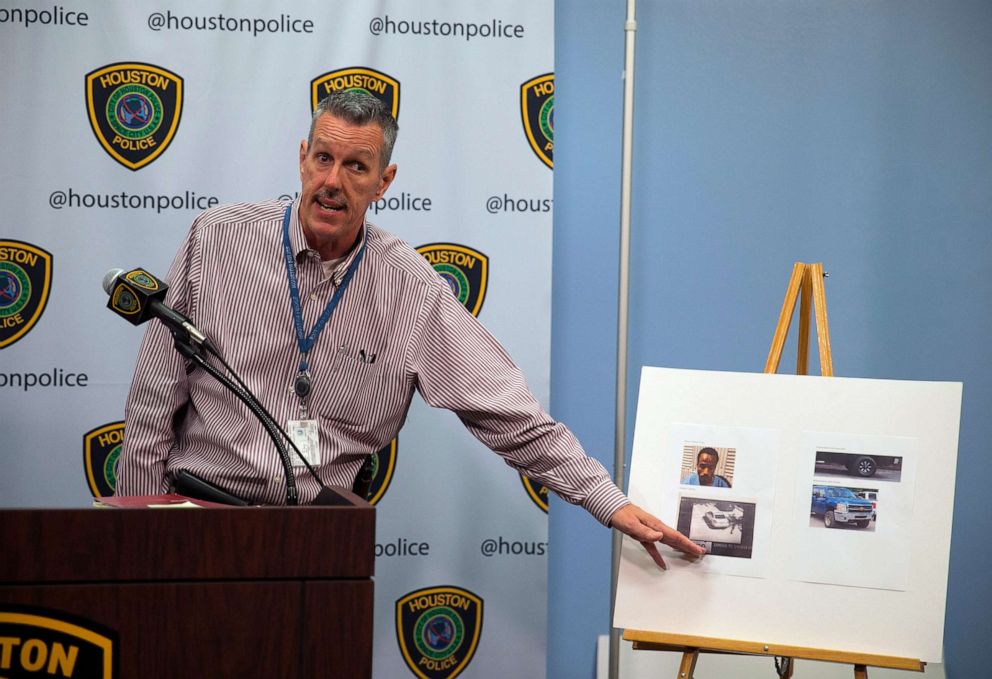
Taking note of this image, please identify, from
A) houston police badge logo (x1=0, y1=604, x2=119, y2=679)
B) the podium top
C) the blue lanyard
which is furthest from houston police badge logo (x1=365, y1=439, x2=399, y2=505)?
houston police badge logo (x1=0, y1=604, x2=119, y2=679)

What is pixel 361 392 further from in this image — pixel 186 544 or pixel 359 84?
pixel 359 84

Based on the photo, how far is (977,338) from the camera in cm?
336

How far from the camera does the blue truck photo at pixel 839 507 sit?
2213 millimetres

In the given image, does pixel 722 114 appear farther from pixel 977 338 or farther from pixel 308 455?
pixel 308 455

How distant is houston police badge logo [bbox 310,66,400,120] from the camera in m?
3.18

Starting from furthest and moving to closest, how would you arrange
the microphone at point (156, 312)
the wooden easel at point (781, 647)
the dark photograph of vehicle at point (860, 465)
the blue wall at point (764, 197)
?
1. the blue wall at point (764, 197)
2. the dark photograph of vehicle at point (860, 465)
3. the wooden easel at point (781, 647)
4. the microphone at point (156, 312)

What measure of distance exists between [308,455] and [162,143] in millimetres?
1394

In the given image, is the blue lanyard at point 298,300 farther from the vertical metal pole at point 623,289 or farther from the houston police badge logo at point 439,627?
the houston police badge logo at point 439,627

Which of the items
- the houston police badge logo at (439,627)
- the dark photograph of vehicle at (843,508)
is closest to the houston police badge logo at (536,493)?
the houston police badge logo at (439,627)

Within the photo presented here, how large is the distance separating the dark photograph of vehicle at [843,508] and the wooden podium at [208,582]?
1151 millimetres

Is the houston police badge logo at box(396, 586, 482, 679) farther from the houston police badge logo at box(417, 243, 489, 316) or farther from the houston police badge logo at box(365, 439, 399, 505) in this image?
the houston police badge logo at box(417, 243, 489, 316)

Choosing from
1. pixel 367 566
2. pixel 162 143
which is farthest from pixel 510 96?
pixel 367 566

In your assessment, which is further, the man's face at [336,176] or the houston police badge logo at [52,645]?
the man's face at [336,176]

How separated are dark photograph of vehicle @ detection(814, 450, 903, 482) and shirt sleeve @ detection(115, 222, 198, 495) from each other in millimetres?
1508
